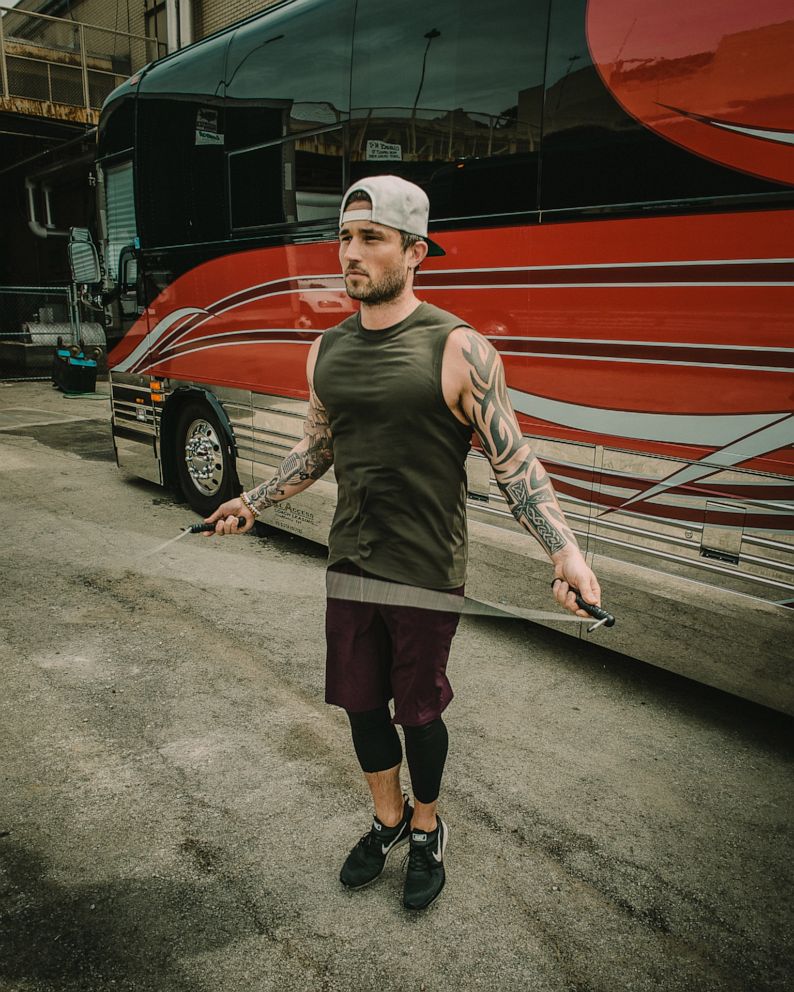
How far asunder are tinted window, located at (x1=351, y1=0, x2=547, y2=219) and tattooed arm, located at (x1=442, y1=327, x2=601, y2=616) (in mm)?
1830

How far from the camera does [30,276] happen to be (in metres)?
22.9

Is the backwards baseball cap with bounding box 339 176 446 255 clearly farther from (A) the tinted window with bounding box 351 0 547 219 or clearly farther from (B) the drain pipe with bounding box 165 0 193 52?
(B) the drain pipe with bounding box 165 0 193 52

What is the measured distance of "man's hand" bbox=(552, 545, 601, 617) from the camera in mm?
2031

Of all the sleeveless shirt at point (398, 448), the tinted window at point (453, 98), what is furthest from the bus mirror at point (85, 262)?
the sleeveless shirt at point (398, 448)

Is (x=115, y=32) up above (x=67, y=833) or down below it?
above

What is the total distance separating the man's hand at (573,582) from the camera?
6.66ft

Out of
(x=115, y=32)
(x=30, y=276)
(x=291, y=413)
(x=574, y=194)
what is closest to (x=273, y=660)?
(x=291, y=413)

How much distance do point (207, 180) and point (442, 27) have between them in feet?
8.08

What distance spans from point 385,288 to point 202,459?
469cm

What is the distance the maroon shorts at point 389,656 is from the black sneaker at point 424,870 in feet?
1.46

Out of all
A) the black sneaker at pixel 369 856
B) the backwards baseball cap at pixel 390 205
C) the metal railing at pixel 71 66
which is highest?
the metal railing at pixel 71 66

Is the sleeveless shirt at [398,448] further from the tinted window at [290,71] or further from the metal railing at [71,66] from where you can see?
the metal railing at [71,66]

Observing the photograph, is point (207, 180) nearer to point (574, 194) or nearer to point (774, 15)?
point (574, 194)

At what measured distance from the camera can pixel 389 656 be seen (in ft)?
7.97
